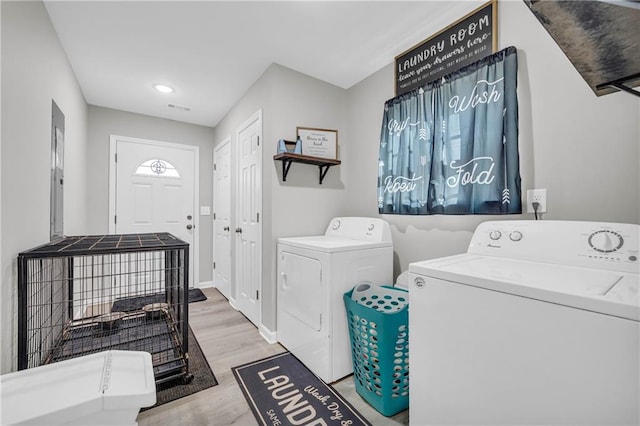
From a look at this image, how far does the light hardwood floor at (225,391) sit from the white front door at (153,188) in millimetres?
1592

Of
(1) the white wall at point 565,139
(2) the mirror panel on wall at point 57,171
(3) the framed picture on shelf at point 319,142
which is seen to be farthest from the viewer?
(3) the framed picture on shelf at point 319,142

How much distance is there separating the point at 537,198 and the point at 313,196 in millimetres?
1631

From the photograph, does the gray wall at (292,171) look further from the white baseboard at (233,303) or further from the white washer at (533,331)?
the white washer at (533,331)

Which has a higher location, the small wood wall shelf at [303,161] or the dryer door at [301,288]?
the small wood wall shelf at [303,161]

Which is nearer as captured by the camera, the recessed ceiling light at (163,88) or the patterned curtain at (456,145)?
the patterned curtain at (456,145)

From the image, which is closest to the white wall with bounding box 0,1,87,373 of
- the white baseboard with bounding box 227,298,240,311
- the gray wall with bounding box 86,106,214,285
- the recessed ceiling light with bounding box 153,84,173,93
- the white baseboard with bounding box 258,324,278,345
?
the recessed ceiling light with bounding box 153,84,173,93

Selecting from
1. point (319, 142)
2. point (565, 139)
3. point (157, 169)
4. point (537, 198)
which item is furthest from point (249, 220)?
point (565, 139)

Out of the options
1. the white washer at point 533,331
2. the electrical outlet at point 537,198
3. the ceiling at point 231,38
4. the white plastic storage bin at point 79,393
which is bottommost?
the white plastic storage bin at point 79,393

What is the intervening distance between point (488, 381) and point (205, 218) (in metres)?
3.93

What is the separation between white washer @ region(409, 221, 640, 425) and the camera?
0.69 metres

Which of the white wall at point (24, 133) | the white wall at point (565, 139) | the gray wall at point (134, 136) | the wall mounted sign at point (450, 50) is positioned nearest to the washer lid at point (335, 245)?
the white wall at point (565, 139)

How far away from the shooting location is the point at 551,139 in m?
1.41

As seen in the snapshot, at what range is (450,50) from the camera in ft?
5.90

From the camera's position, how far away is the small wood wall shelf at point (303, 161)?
2.20 metres
